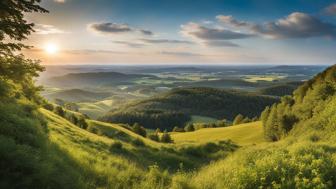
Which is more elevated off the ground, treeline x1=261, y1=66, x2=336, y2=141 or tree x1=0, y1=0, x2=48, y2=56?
tree x1=0, y1=0, x2=48, y2=56

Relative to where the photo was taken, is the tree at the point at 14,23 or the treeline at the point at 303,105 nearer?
the tree at the point at 14,23

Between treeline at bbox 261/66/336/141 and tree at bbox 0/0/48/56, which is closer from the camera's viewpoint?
tree at bbox 0/0/48/56

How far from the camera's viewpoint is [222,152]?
2802 cm

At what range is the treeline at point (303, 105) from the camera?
3691 centimetres

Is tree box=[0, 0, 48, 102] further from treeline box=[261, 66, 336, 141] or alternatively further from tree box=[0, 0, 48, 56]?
treeline box=[261, 66, 336, 141]

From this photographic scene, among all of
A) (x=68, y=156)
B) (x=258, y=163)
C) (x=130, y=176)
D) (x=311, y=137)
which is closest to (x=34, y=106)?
(x=68, y=156)

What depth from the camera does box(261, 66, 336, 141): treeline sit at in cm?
3691

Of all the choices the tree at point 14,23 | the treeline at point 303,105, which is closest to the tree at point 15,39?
the tree at point 14,23

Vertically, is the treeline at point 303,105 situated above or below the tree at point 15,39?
below

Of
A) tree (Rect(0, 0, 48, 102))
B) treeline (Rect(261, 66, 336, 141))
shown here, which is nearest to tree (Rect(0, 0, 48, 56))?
tree (Rect(0, 0, 48, 102))

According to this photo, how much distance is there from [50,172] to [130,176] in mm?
2679

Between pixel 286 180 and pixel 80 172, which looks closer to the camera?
pixel 286 180

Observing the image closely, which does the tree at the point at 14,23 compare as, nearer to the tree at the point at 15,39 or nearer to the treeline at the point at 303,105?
the tree at the point at 15,39

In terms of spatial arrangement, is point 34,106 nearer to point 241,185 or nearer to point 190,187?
point 190,187
